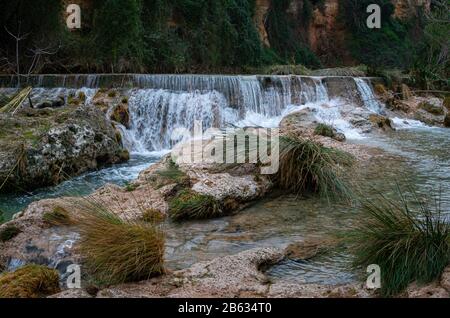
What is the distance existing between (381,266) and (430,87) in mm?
17647

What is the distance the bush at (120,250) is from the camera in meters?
3.31

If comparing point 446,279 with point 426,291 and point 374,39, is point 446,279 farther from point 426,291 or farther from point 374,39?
point 374,39

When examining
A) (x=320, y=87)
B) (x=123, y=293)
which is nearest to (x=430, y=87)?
(x=320, y=87)

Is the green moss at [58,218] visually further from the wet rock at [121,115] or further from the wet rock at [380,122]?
the wet rock at [380,122]

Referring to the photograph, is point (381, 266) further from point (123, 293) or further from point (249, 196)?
point (249, 196)

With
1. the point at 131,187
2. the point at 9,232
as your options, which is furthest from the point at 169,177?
the point at 9,232

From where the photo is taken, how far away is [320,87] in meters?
16.3

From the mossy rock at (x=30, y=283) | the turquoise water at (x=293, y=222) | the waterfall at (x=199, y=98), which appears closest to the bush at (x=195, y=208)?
the turquoise water at (x=293, y=222)

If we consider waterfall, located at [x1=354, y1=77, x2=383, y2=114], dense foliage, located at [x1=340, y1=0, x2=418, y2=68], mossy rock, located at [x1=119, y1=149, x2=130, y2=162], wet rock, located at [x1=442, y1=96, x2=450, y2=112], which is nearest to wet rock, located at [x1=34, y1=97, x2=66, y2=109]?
mossy rock, located at [x1=119, y1=149, x2=130, y2=162]

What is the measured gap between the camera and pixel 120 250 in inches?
132

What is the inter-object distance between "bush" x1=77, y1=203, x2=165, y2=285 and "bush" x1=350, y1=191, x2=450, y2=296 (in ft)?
4.73

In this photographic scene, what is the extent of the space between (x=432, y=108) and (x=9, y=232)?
15157mm

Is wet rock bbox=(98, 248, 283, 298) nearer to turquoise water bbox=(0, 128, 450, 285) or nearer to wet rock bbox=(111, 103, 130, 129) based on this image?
turquoise water bbox=(0, 128, 450, 285)

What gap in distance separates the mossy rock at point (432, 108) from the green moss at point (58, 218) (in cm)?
1453
